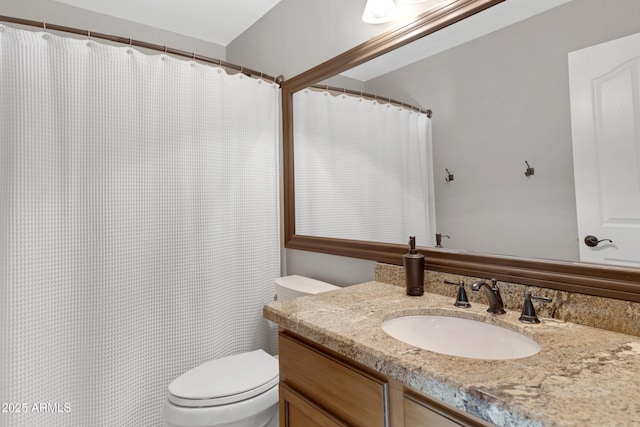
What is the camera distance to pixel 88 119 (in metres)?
1.49

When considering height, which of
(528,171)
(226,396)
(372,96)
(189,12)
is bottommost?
(226,396)

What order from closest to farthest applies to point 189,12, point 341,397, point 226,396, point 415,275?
point 341,397, point 415,275, point 226,396, point 189,12

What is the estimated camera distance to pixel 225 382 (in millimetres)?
1363

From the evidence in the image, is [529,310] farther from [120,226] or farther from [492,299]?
[120,226]

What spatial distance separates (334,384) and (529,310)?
0.55 m

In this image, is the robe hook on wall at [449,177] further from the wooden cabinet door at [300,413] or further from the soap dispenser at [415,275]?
the wooden cabinet door at [300,413]

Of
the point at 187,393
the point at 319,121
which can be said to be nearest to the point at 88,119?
the point at 319,121

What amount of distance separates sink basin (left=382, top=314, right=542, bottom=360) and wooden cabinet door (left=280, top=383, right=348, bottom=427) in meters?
0.27

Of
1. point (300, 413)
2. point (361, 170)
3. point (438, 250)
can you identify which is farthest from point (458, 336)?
point (361, 170)

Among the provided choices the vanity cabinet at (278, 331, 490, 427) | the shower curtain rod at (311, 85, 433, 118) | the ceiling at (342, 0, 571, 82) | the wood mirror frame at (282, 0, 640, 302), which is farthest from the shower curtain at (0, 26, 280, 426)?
the vanity cabinet at (278, 331, 490, 427)

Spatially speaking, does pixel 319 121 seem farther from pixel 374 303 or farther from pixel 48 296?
pixel 48 296

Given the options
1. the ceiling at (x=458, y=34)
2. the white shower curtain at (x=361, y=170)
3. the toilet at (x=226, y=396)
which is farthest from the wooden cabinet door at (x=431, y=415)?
the ceiling at (x=458, y=34)

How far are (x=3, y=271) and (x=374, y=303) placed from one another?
1432 mm

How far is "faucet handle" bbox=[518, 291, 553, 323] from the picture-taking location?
0.88 meters
